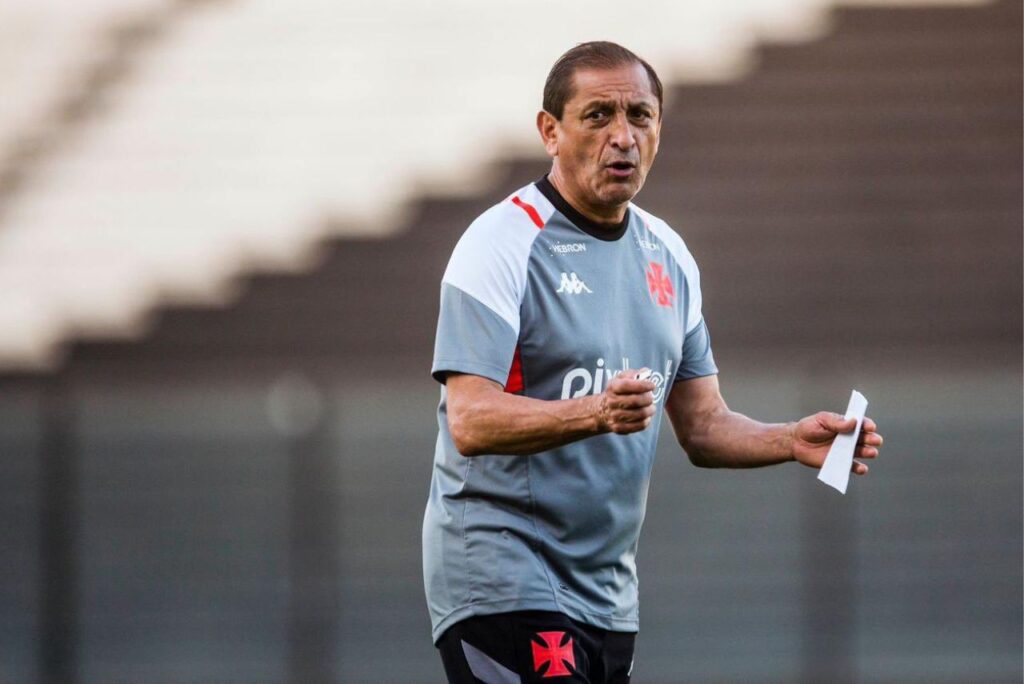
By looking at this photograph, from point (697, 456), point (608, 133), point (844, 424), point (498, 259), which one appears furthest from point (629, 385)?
point (697, 456)

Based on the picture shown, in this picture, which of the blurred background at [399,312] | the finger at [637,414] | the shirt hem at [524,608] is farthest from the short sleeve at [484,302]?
the blurred background at [399,312]

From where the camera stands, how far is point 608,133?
4.11 metres

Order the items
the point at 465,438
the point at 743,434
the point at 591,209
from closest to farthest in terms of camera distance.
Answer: the point at 465,438 → the point at 591,209 → the point at 743,434

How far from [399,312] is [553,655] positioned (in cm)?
609

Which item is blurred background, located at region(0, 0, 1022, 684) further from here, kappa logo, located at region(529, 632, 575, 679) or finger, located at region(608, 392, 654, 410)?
finger, located at region(608, 392, 654, 410)

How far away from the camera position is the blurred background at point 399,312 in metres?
9.58

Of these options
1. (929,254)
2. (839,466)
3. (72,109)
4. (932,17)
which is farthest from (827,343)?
(839,466)

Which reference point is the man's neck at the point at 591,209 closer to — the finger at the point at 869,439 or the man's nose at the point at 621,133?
the man's nose at the point at 621,133

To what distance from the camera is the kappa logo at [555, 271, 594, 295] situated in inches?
160

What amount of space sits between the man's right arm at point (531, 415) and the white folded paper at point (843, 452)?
67 centimetres

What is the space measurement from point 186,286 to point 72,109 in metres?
1.38

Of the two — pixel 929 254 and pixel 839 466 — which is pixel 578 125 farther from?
pixel 929 254

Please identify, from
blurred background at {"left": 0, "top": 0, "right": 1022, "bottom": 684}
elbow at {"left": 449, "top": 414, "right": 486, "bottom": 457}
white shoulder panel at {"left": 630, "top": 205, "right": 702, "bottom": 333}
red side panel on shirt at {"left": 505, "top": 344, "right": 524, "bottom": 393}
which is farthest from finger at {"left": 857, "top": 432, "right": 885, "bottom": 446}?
blurred background at {"left": 0, "top": 0, "right": 1022, "bottom": 684}

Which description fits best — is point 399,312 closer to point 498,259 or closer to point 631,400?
point 498,259
